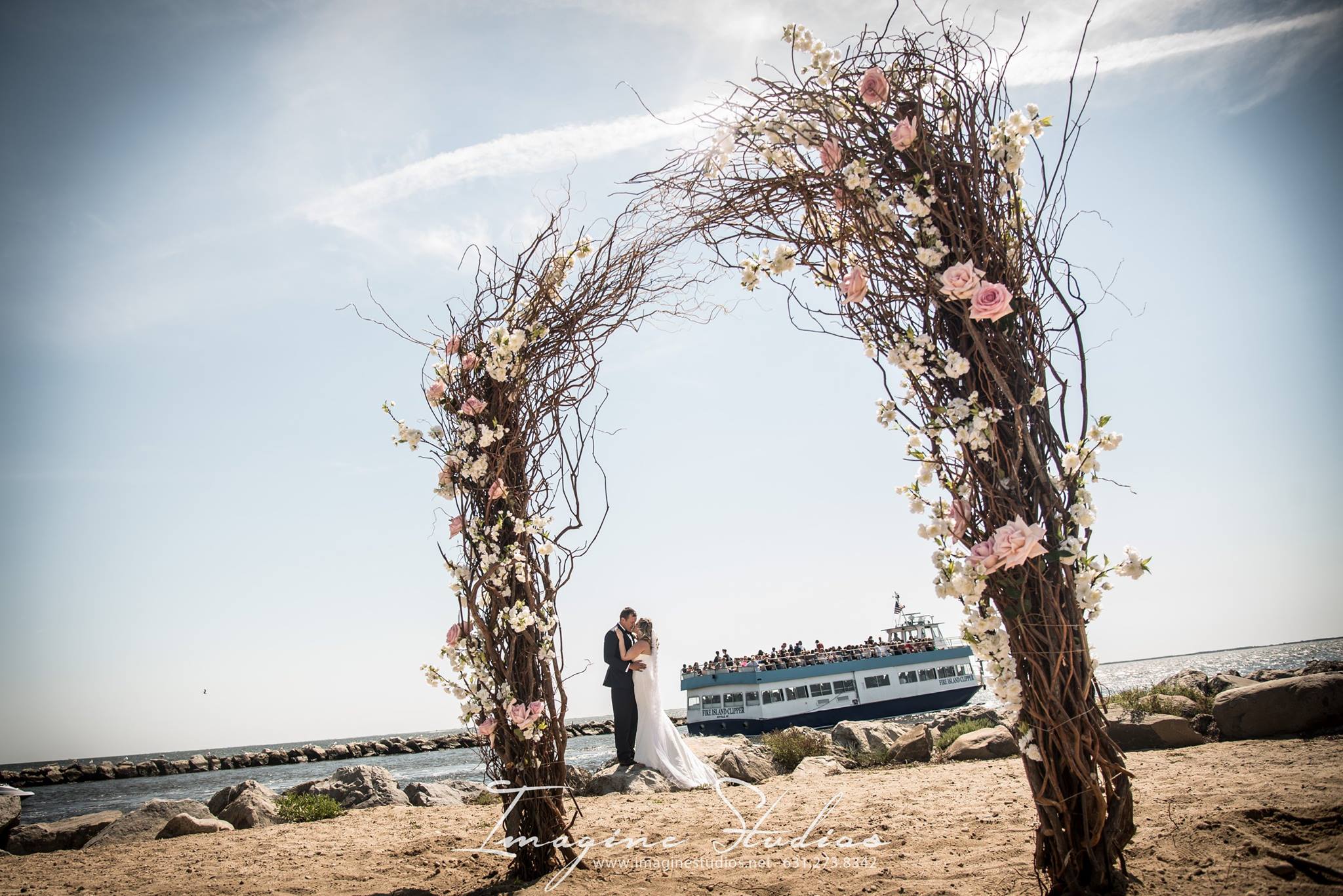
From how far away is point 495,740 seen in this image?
177 inches

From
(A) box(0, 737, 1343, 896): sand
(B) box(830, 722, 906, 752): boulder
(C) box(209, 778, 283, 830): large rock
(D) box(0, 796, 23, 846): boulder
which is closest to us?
(A) box(0, 737, 1343, 896): sand

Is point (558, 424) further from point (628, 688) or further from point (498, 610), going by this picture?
point (628, 688)

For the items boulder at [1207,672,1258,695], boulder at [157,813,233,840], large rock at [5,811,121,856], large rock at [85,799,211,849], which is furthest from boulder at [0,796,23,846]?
boulder at [1207,672,1258,695]

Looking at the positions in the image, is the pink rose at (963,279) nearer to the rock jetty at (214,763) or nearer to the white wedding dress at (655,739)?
the white wedding dress at (655,739)

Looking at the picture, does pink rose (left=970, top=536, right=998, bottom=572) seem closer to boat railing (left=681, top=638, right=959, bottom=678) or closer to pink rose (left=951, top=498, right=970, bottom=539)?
pink rose (left=951, top=498, right=970, bottom=539)

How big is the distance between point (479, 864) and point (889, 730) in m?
9.28

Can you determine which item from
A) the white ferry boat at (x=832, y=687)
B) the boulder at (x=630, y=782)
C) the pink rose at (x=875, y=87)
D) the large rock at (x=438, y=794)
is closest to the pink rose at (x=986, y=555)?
the pink rose at (x=875, y=87)

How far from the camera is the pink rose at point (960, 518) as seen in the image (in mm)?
2994

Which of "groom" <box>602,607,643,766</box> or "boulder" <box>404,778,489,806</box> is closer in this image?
"groom" <box>602,607,643,766</box>

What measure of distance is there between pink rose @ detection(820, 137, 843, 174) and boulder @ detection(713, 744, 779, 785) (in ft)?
23.7

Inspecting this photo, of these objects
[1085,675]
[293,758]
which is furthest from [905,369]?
[293,758]

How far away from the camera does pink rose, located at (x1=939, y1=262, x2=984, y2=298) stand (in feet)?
9.69

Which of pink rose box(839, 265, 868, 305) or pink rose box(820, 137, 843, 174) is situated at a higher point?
pink rose box(820, 137, 843, 174)

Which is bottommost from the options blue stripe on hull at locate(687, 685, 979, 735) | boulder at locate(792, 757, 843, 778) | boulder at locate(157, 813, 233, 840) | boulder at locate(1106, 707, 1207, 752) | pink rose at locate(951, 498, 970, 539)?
blue stripe on hull at locate(687, 685, 979, 735)
